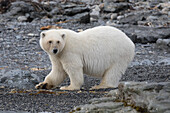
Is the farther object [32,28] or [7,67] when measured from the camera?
[32,28]

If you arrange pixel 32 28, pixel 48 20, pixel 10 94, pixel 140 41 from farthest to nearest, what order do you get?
pixel 48 20, pixel 32 28, pixel 140 41, pixel 10 94

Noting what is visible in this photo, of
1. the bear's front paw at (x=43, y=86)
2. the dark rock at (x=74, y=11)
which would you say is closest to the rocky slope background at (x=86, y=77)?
the dark rock at (x=74, y=11)

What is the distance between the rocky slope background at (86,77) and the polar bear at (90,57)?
44 cm

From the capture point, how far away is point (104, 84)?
28.7 ft

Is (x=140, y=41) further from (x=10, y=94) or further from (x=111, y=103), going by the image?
(x=111, y=103)

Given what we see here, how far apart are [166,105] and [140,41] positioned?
1186 cm

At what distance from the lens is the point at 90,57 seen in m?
8.64

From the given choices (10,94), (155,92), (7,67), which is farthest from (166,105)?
(7,67)

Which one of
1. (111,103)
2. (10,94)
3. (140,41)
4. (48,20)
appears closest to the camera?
(111,103)

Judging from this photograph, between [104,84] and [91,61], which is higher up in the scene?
[91,61]

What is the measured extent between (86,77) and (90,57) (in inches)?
73.9

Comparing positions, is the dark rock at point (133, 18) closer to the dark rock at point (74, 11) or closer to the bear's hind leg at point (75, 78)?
the dark rock at point (74, 11)

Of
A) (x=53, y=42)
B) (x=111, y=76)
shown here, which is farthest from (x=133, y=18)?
(x=53, y=42)

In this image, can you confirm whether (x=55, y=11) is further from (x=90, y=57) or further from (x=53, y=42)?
(x=53, y=42)
